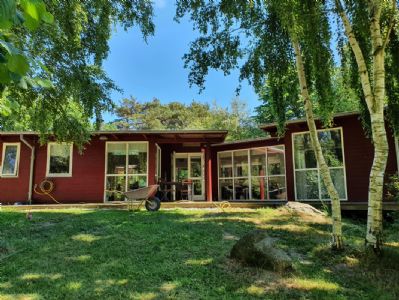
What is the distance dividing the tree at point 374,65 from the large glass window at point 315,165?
17.6ft

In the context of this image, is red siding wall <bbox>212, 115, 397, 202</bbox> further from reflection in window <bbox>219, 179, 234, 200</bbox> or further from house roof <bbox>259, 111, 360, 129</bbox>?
reflection in window <bbox>219, 179, 234, 200</bbox>

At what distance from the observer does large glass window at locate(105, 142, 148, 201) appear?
12.7 metres

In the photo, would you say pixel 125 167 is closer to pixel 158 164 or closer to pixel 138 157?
pixel 138 157

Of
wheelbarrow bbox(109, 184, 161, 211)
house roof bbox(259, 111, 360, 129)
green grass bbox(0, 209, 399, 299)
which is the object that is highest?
house roof bbox(259, 111, 360, 129)

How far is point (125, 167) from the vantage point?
41.9 feet

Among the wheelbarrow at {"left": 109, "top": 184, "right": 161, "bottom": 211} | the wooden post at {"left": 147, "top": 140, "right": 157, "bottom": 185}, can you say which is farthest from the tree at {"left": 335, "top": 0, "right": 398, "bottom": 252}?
the wooden post at {"left": 147, "top": 140, "right": 157, "bottom": 185}

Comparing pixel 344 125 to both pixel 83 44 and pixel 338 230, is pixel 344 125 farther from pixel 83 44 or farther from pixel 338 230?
pixel 83 44

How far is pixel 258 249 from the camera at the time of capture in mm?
4922

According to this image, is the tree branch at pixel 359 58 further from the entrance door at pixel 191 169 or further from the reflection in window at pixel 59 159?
the reflection in window at pixel 59 159

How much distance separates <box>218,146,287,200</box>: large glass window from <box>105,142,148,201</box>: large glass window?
3912mm

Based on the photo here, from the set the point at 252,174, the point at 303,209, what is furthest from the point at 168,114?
the point at 303,209

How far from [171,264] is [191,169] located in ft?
33.5

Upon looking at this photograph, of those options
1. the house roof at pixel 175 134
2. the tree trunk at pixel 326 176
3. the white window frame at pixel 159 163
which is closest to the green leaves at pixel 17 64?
the tree trunk at pixel 326 176

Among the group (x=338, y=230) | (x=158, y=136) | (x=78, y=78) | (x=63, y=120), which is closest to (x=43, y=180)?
(x=158, y=136)
